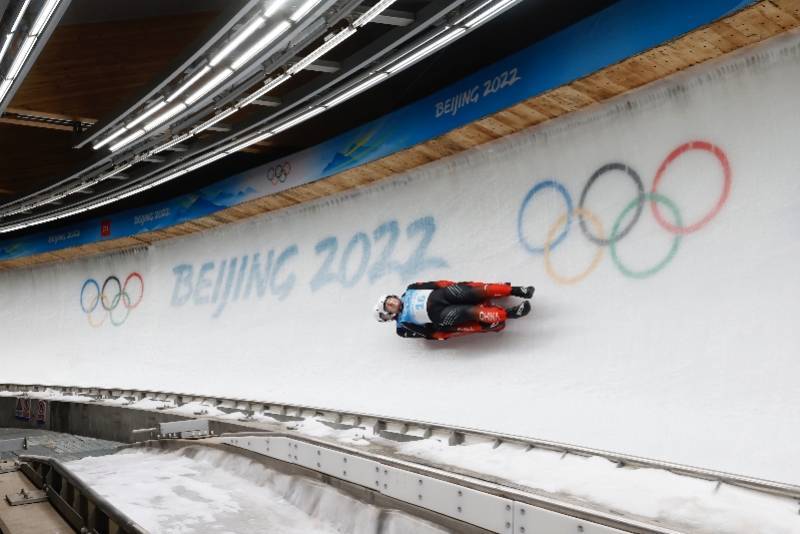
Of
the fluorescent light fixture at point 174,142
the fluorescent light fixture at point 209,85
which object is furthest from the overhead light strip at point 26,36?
the fluorescent light fixture at point 174,142

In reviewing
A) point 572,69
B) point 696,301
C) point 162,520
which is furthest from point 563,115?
point 162,520

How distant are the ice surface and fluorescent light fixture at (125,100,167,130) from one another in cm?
333

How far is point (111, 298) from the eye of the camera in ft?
43.2

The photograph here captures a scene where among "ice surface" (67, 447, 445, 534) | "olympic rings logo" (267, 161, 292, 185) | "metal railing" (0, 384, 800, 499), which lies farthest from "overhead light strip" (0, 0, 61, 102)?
"metal railing" (0, 384, 800, 499)

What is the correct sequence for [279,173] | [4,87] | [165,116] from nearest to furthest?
[4,87] < [165,116] < [279,173]

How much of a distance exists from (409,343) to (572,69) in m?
3.38

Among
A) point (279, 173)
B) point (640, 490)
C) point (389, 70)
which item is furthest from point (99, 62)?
point (640, 490)

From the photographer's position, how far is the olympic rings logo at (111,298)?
1259cm

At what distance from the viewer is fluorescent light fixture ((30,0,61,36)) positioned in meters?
4.00

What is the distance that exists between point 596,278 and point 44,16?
13.7ft

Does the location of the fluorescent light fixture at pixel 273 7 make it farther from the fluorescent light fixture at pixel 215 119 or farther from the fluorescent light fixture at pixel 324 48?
A: the fluorescent light fixture at pixel 215 119

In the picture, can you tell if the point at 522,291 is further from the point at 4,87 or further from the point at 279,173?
the point at 4,87

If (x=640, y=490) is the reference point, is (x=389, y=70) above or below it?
above

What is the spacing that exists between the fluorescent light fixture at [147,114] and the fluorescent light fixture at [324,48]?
5.51 feet
